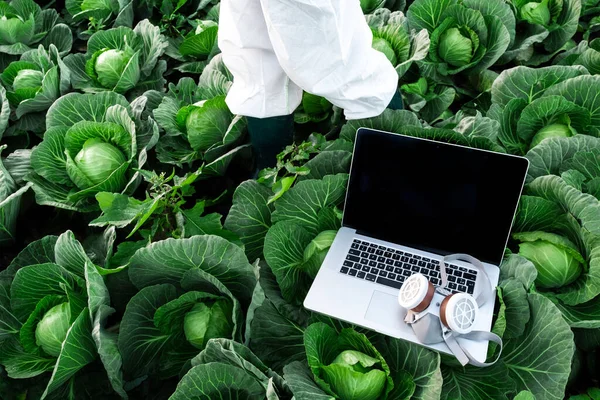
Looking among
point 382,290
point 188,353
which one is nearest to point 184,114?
point 188,353

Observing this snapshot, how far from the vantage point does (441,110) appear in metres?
1.85

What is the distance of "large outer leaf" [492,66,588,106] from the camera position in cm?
162

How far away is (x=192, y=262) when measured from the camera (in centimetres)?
119

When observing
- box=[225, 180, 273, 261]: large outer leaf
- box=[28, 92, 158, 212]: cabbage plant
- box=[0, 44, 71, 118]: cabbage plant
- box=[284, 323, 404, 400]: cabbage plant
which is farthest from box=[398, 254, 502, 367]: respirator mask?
box=[0, 44, 71, 118]: cabbage plant

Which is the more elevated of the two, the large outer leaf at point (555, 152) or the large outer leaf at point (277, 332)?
the large outer leaf at point (555, 152)

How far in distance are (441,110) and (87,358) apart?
4.56ft

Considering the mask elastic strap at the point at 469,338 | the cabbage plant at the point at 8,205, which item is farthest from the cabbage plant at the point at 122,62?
the mask elastic strap at the point at 469,338

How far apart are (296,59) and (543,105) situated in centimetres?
78

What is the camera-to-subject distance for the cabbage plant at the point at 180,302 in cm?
117

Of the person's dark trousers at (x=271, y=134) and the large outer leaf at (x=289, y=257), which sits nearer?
the large outer leaf at (x=289, y=257)

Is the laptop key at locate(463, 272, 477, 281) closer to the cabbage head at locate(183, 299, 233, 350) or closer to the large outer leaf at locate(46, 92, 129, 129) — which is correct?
the cabbage head at locate(183, 299, 233, 350)

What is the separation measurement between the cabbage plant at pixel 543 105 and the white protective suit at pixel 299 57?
Result: 42cm

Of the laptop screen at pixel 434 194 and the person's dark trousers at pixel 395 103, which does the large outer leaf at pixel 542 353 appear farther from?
the person's dark trousers at pixel 395 103

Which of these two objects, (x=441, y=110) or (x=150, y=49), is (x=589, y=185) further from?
(x=150, y=49)
